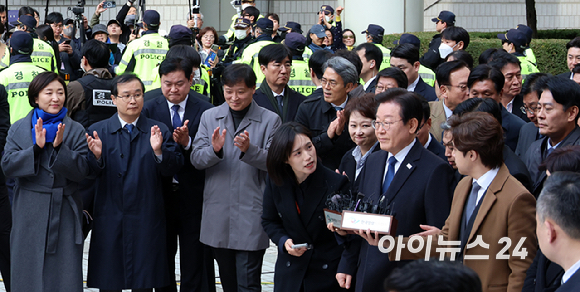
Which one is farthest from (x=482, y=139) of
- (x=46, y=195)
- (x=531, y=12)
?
(x=531, y=12)

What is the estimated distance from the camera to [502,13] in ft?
70.5

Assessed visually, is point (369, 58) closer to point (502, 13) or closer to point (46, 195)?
point (46, 195)

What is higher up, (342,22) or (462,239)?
(342,22)

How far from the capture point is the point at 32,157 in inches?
190

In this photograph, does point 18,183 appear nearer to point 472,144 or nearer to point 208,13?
point 472,144

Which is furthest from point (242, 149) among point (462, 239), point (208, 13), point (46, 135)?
point (208, 13)

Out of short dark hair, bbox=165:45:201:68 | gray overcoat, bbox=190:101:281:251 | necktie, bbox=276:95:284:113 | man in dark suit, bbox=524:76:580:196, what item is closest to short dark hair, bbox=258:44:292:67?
necktie, bbox=276:95:284:113

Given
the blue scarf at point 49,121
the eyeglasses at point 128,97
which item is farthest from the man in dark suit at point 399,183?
the blue scarf at point 49,121

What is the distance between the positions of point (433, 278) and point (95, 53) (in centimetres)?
583

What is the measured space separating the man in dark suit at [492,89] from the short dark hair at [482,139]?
6.52ft

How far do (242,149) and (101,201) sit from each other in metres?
1.16

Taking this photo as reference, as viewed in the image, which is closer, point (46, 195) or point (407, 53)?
point (46, 195)

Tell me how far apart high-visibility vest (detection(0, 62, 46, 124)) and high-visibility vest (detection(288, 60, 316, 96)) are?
2.84 meters

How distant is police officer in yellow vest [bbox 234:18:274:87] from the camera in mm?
8453
